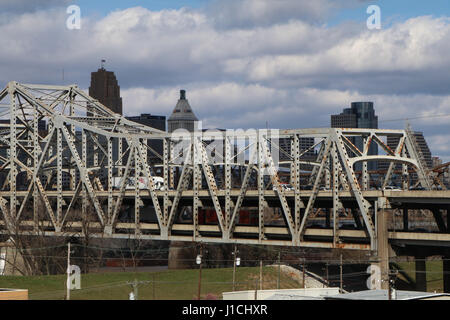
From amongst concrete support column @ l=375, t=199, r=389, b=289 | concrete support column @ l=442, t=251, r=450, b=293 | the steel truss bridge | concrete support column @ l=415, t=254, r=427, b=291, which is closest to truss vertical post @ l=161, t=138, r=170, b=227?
the steel truss bridge

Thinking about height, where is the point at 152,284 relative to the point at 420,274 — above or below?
below

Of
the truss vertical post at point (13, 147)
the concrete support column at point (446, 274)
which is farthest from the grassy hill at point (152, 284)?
the truss vertical post at point (13, 147)

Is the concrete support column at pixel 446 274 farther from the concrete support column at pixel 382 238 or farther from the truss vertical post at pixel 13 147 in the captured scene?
the truss vertical post at pixel 13 147

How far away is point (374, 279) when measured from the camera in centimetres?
9131

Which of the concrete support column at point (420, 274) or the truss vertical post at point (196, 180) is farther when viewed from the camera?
the truss vertical post at point (196, 180)

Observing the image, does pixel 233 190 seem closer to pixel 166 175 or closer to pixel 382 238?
pixel 166 175

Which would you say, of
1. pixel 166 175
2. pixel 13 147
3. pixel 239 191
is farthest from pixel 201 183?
pixel 13 147

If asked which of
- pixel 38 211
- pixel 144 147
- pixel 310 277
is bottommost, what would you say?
pixel 310 277

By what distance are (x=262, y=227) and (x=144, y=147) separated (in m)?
24.3

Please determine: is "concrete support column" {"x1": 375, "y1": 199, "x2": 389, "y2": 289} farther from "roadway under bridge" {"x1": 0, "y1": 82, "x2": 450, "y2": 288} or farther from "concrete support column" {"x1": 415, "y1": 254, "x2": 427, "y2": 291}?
"concrete support column" {"x1": 415, "y1": 254, "x2": 427, "y2": 291}

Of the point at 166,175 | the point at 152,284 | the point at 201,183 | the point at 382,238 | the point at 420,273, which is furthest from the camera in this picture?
the point at 201,183
